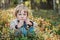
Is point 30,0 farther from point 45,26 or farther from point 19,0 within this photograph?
point 45,26

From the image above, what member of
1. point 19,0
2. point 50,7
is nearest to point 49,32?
point 19,0

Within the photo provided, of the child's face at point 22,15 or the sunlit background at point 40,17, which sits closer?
the child's face at point 22,15

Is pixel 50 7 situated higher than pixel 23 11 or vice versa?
pixel 23 11

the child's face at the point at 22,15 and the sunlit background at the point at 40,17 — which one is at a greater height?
the child's face at the point at 22,15

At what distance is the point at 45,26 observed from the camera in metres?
10.7

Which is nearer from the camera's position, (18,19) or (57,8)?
(18,19)

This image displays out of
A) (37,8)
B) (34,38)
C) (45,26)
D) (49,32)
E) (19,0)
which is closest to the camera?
(34,38)

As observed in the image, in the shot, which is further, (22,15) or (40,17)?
(40,17)

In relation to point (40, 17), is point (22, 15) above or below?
above

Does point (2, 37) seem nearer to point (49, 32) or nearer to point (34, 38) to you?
point (34, 38)

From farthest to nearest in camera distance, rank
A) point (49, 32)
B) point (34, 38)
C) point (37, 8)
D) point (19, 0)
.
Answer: point (37, 8), point (19, 0), point (49, 32), point (34, 38)

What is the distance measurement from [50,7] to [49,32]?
7744 mm

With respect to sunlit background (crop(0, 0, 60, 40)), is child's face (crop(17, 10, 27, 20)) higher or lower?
higher

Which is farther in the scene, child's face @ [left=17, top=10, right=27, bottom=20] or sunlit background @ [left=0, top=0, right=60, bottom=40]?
sunlit background @ [left=0, top=0, right=60, bottom=40]
